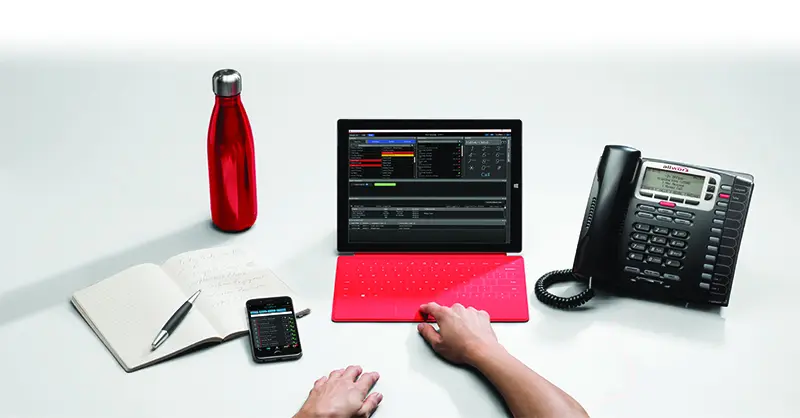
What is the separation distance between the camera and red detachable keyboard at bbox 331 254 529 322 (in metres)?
2.14

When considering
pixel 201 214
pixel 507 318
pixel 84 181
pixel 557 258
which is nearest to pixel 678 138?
pixel 557 258

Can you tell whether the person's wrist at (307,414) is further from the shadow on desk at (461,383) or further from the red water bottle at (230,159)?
the red water bottle at (230,159)

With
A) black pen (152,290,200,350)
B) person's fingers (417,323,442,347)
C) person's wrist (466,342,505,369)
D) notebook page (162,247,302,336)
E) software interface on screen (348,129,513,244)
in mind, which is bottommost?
person's wrist (466,342,505,369)

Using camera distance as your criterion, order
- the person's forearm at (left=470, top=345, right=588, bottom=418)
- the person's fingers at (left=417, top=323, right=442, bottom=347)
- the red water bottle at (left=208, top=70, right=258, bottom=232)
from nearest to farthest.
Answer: the person's forearm at (left=470, top=345, right=588, bottom=418) < the person's fingers at (left=417, top=323, right=442, bottom=347) < the red water bottle at (left=208, top=70, right=258, bottom=232)

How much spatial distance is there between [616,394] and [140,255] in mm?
1041

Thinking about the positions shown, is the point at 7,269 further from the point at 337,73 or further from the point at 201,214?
the point at 337,73

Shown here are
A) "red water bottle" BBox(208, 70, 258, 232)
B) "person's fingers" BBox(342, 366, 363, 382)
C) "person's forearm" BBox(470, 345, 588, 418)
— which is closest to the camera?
"person's forearm" BBox(470, 345, 588, 418)

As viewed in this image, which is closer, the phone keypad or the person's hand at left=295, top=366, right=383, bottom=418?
the person's hand at left=295, top=366, right=383, bottom=418

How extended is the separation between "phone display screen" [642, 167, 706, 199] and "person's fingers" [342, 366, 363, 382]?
27.5 inches

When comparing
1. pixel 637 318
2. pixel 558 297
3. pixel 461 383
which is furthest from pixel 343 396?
pixel 637 318

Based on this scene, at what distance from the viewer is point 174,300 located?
83.8 inches

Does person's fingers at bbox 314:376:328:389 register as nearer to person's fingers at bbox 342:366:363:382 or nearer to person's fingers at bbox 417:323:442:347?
person's fingers at bbox 342:366:363:382

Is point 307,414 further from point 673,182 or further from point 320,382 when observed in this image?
point 673,182

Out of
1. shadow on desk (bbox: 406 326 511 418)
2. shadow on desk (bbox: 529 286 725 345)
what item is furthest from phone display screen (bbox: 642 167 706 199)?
shadow on desk (bbox: 406 326 511 418)
